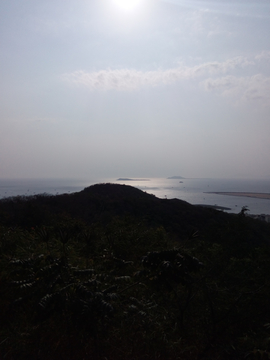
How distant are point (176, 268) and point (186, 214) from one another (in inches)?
803

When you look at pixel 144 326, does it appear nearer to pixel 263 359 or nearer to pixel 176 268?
pixel 176 268

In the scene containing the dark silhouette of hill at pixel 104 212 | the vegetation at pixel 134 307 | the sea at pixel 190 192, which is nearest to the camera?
the vegetation at pixel 134 307

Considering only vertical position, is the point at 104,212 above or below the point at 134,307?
below

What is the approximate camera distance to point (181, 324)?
344cm

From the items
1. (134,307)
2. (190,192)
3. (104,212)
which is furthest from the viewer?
(190,192)

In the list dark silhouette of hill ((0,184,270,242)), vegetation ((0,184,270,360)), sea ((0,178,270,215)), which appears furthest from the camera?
sea ((0,178,270,215))

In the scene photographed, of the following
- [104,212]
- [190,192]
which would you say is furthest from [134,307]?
[190,192]

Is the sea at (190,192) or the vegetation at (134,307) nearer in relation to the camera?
the vegetation at (134,307)

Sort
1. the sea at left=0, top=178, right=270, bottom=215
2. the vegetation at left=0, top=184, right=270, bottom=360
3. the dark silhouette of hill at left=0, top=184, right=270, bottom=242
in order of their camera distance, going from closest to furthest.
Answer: the vegetation at left=0, top=184, right=270, bottom=360, the dark silhouette of hill at left=0, top=184, right=270, bottom=242, the sea at left=0, top=178, right=270, bottom=215

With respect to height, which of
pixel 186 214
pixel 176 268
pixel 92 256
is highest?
pixel 176 268

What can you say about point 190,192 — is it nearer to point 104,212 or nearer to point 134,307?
point 104,212

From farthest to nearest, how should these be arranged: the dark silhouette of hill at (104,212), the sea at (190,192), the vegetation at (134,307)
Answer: the sea at (190,192), the dark silhouette of hill at (104,212), the vegetation at (134,307)

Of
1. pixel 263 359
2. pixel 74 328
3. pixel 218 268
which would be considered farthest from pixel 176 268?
pixel 218 268

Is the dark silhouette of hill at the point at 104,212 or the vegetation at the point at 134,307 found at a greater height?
the vegetation at the point at 134,307
